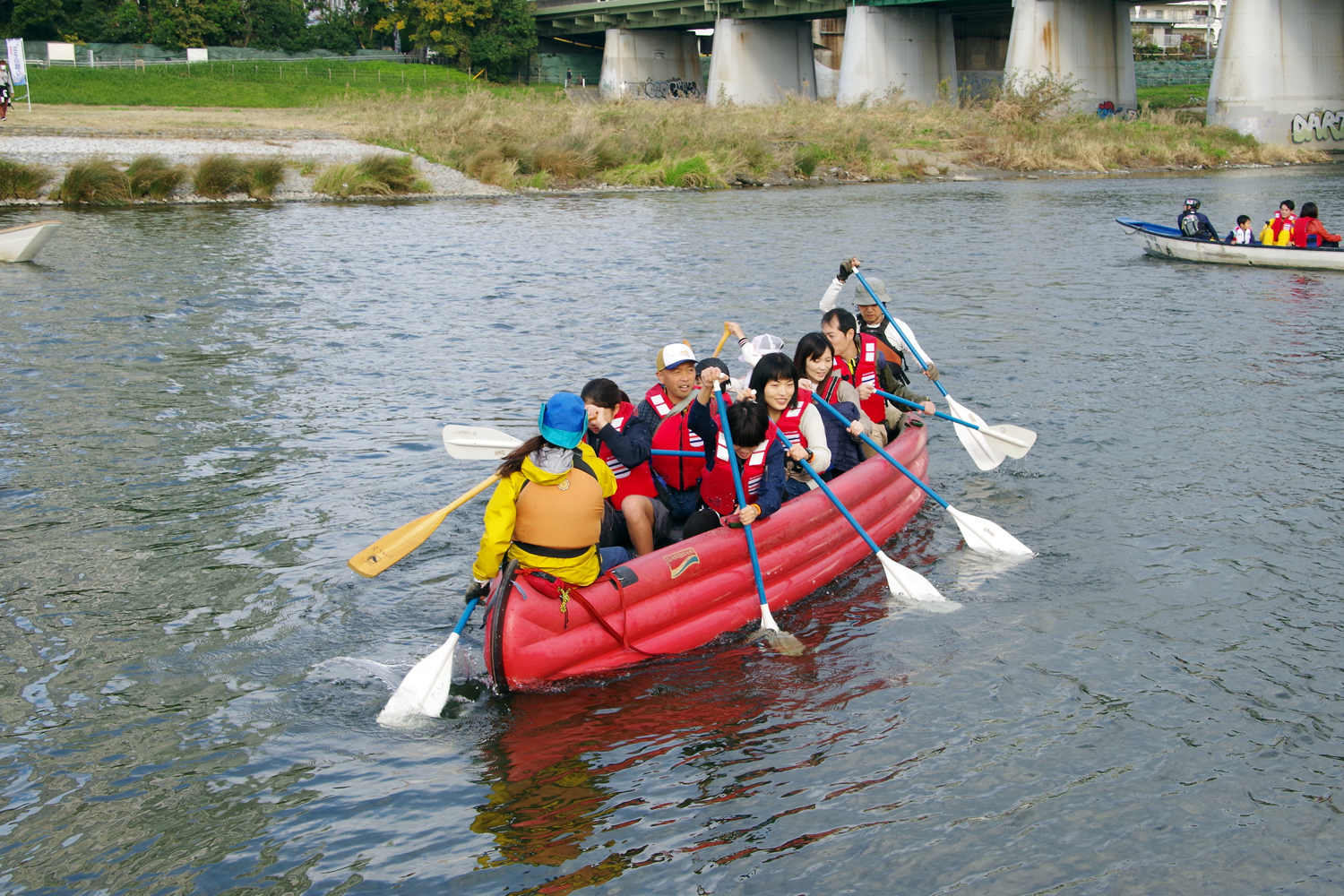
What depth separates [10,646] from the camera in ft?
19.5

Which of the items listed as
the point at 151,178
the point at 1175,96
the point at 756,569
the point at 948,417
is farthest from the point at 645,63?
the point at 756,569

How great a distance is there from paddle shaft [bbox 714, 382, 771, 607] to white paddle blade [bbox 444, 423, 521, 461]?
1.21 metres

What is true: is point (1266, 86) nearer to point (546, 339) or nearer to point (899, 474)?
point (546, 339)

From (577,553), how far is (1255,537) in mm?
4910

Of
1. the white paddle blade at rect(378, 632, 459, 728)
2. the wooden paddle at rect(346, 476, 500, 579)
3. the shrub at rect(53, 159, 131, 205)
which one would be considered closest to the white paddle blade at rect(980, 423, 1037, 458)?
the wooden paddle at rect(346, 476, 500, 579)

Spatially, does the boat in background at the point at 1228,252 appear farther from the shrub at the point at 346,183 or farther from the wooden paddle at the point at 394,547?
the shrub at the point at 346,183

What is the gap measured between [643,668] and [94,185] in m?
23.7

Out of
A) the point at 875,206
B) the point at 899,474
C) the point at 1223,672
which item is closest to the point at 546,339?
the point at 899,474

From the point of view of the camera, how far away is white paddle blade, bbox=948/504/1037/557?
7473 millimetres

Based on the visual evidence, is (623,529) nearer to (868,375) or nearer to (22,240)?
(868,375)

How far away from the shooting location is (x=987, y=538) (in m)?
7.49

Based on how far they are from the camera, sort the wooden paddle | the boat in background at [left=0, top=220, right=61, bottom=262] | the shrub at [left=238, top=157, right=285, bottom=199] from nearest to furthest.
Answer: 1. the wooden paddle
2. the boat in background at [left=0, top=220, right=61, bottom=262]
3. the shrub at [left=238, top=157, right=285, bottom=199]

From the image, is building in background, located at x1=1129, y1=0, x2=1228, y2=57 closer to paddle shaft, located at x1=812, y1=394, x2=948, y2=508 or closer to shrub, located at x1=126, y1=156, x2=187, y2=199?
shrub, located at x1=126, y1=156, x2=187, y2=199

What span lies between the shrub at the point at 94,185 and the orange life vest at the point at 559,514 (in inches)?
924
